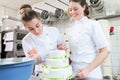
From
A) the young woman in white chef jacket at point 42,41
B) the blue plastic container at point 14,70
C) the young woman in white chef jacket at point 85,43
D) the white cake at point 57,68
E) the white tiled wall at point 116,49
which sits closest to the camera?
the blue plastic container at point 14,70

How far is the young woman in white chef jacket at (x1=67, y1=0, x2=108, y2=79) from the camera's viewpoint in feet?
3.50

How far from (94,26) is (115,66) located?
2.08 metres

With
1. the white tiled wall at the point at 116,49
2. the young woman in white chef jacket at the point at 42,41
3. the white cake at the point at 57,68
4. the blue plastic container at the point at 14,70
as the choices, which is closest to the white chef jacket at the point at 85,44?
the young woman in white chef jacket at the point at 42,41

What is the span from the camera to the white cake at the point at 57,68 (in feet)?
2.52

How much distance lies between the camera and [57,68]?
79 centimetres

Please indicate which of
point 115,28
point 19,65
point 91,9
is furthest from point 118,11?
point 19,65

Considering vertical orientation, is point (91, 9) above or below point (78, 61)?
above

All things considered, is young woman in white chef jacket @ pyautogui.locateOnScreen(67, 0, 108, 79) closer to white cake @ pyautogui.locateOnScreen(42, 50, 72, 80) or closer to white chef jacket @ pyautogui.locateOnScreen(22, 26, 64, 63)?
white chef jacket @ pyautogui.locateOnScreen(22, 26, 64, 63)

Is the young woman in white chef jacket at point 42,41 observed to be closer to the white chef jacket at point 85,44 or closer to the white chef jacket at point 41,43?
the white chef jacket at point 41,43

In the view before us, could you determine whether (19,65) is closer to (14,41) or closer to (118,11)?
(14,41)

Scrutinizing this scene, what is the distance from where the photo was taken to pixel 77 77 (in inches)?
36.4

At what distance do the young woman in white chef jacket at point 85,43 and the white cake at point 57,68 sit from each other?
28 centimetres

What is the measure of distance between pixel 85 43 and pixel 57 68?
403mm

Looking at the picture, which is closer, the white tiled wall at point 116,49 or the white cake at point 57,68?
the white cake at point 57,68
